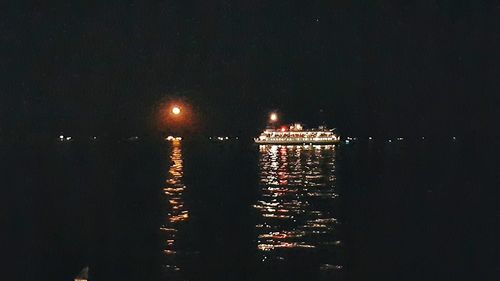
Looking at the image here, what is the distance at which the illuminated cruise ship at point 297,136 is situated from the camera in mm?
142875

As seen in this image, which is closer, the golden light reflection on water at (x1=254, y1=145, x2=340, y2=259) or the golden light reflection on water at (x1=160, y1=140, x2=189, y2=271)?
the golden light reflection on water at (x1=160, y1=140, x2=189, y2=271)

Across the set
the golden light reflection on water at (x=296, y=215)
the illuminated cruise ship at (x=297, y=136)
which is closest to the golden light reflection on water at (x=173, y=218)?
the golden light reflection on water at (x=296, y=215)

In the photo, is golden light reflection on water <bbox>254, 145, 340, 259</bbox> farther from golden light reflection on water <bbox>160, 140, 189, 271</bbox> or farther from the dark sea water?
golden light reflection on water <bbox>160, 140, 189, 271</bbox>

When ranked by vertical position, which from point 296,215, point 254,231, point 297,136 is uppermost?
point 297,136

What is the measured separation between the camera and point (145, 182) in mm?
40062

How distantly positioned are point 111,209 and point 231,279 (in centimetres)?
1310

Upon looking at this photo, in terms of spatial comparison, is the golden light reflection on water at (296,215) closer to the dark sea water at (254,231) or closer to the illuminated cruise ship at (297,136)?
the dark sea water at (254,231)

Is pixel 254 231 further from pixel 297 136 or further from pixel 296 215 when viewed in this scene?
pixel 297 136

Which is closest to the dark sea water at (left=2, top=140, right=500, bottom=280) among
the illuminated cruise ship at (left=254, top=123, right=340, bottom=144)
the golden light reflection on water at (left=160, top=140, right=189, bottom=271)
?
the golden light reflection on water at (left=160, top=140, right=189, bottom=271)

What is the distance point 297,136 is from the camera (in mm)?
143125

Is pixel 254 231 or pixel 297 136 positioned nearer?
pixel 254 231

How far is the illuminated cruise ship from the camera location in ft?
469

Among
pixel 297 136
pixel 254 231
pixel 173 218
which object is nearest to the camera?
pixel 254 231

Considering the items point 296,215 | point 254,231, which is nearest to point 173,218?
point 254,231
